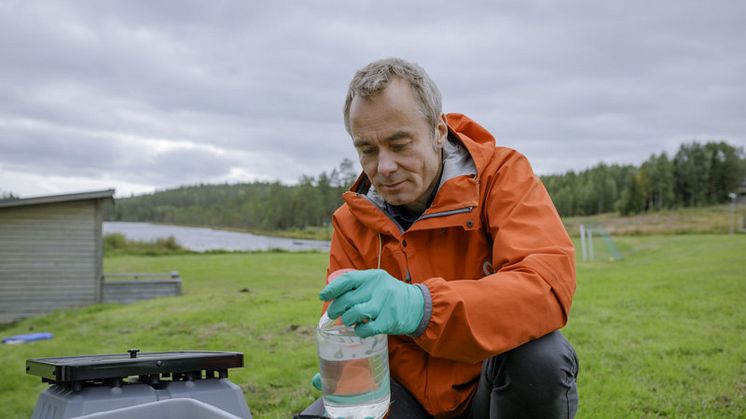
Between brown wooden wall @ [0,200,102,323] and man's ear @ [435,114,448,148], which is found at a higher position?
man's ear @ [435,114,448,148]

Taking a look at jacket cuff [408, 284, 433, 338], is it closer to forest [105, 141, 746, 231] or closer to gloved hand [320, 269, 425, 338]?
gloved hand [320, 269, 425, 338]

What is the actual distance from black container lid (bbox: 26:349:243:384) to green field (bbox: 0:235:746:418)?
7.04 ft

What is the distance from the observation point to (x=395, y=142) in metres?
2.45

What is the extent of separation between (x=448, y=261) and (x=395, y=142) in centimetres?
52

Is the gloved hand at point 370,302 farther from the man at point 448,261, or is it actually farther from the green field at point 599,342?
the green field at point 599,342

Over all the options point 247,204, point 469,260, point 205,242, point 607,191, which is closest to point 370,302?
point 469,260

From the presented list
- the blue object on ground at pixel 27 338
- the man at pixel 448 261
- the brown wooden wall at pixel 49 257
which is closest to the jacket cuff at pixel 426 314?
the man at pixel 448 261

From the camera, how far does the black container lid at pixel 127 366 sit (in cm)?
224

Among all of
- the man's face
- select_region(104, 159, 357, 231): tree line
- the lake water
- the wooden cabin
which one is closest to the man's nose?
the man's face

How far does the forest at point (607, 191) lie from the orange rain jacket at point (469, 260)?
224 feet

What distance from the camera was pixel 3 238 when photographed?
20.4 m

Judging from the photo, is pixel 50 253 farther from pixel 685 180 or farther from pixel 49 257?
pixel 685 180

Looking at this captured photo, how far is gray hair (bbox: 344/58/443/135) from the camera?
2.44 metres

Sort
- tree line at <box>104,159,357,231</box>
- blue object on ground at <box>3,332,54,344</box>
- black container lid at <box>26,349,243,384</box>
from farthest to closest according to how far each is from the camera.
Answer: tree line at <box>104,159,357,231</box>
blue object on ground at <box>3,332,54,344</box>
black container lid at <box>26,349,243,384</box>
